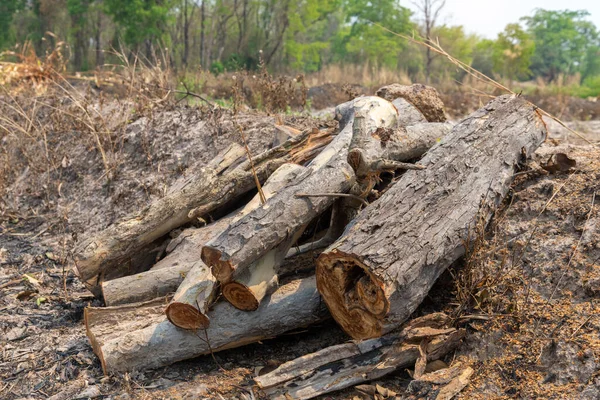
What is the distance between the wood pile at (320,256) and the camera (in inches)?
111

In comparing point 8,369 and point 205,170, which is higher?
point 205,170

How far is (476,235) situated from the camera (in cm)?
305

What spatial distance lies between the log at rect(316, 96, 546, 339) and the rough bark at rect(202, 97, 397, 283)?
1.13ft

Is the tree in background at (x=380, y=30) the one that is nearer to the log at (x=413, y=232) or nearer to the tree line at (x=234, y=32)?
the tree line at (x=234, y=32)

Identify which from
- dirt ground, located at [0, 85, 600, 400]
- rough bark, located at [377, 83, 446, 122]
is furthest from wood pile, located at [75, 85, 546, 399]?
rough bark, located at [377, 83, 446, 122]

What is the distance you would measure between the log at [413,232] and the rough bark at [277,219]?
345 mm

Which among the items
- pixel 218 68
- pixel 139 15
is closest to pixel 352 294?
pixel 139 15

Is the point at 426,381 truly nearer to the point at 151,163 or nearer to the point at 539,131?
the point at 539,131

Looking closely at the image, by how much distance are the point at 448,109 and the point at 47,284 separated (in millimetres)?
10325

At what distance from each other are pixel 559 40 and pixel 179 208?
175 feet

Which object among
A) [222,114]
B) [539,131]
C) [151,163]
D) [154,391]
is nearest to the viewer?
[154,391]

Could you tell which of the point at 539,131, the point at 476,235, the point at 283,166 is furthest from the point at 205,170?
the point at 539,131

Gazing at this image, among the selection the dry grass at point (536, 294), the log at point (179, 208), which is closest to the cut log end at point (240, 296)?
the log at point (179, 208)

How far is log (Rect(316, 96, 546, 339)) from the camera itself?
274 cm
